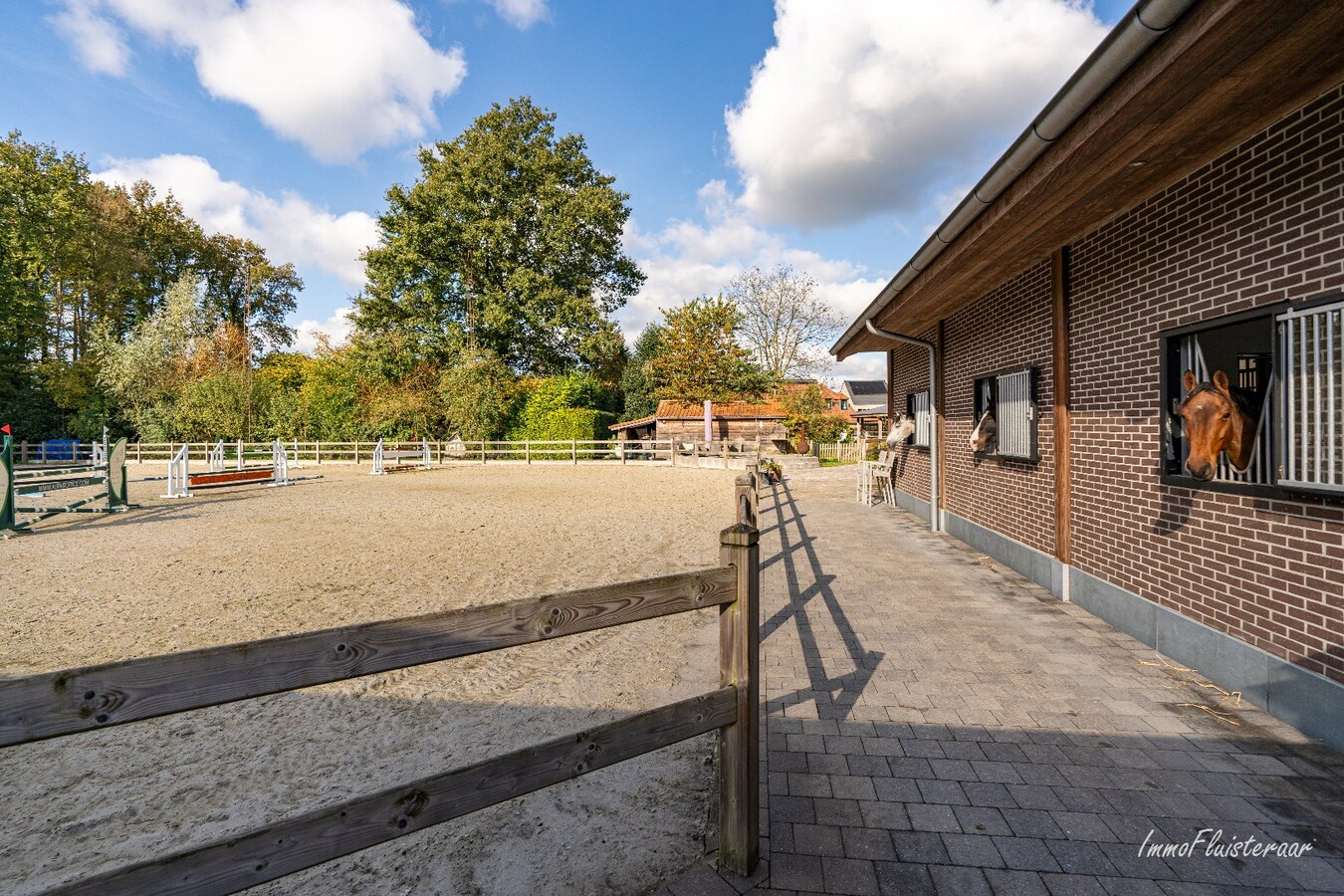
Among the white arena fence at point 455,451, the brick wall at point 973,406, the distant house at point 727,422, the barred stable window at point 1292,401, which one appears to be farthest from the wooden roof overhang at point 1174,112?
the distant house at point 727,422

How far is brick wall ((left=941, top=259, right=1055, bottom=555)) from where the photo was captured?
20.6 ft

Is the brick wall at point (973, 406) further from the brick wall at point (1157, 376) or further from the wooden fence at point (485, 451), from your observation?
the wooden fence at point (485, 451)

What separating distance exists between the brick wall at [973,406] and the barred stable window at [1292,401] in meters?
2.33

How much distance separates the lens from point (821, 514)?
39.4ft

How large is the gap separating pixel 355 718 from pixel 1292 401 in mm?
5689

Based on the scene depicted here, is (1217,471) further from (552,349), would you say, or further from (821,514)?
(552,349)

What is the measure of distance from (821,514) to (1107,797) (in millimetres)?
9468

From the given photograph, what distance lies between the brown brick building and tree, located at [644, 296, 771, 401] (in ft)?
94.0

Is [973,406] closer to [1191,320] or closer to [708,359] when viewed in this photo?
[1191,320]

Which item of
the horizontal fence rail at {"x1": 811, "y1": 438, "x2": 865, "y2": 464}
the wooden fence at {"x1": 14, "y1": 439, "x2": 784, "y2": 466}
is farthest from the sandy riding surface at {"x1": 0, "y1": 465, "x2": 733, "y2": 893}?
the horizontal fence rail at {"x1": 811, "y1": 438, "x2": 865, "y2": 464}

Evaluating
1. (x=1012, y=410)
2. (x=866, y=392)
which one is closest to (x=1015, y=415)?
(x=1012, y=410)

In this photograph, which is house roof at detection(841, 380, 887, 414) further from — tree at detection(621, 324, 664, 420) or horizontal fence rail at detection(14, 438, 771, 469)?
horizontal fence rail at detection(14, 438, 771, 469)

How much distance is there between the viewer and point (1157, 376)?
4.41m

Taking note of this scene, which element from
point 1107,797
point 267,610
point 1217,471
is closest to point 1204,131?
point 1217,471
